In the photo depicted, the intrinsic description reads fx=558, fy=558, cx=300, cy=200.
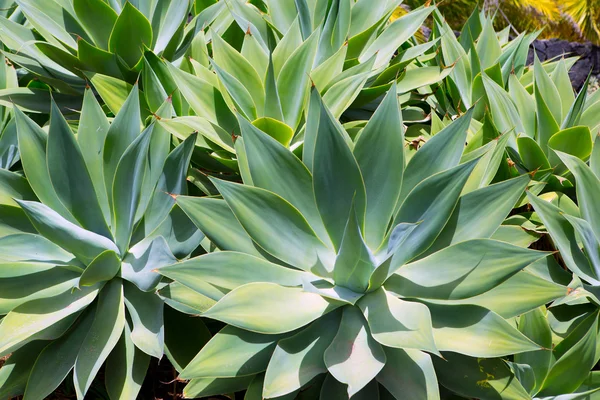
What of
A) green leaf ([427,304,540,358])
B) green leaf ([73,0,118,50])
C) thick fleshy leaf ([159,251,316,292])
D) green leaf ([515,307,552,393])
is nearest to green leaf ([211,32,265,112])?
green leaf ([73,0,118,50])

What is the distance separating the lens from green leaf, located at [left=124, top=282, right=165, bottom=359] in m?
1.18

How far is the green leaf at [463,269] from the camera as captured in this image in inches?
41.3

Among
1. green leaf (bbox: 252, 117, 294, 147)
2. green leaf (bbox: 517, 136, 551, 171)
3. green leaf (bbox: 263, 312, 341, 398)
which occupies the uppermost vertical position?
green leaf (bbox: 252, 117, 294, 147)

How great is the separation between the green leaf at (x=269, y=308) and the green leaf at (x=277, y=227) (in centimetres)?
9

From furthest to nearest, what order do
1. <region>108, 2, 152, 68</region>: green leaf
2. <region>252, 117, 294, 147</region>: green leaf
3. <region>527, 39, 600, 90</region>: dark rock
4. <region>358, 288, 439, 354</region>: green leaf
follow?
1. <region>527, 39, 600, 90</region>: dark rock
2. <region>108, 2, 152, 68</region>: green leaf
3. <region>252, 117, 294, 147</region>: green leaf
4. <region>358, 288, 439, 354</region>: green leaf

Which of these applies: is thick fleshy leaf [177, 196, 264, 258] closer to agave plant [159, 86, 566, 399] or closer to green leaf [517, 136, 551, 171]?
agave plant [159, 86, 566, 399]

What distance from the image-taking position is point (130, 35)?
1672mm

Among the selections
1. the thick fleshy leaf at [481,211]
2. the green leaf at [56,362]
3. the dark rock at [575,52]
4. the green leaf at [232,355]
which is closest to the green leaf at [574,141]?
the thick fleshy leaf at [481,211]

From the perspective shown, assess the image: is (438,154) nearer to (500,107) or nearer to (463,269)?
(463,269)

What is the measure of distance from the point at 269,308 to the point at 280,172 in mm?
306

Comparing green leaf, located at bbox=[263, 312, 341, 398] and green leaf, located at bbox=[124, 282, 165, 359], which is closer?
green leaf, located at bbox=[263, 312, 341, 398]

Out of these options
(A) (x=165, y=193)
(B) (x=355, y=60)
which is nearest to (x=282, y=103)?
(B) (x=355, y=60)

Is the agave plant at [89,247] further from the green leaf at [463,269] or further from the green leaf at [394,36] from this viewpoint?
the green leaf at [394,36]

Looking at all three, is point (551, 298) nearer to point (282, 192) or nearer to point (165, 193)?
point (282, 192)
